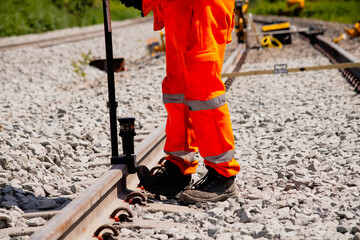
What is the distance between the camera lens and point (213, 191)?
11.1 ft

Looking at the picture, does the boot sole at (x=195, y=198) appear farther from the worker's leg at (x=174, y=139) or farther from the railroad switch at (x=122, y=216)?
the railroad switch at (x=122, y=216)

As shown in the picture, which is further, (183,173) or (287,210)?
(183,173)

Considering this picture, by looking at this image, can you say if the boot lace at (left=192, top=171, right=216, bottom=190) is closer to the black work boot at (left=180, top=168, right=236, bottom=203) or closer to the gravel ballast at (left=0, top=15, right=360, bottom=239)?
the black work boot at (left=180, top=168, right=236, bottom=203)

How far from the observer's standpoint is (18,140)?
463 centimetres

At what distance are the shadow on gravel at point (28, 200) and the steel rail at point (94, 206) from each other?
0.30 meters

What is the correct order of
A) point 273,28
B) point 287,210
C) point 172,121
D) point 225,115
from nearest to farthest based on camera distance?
point 287,210
point 225,115
point 172,121
point 273,28

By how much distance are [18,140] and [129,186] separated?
1422 mm

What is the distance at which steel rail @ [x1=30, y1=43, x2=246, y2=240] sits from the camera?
249 centimetres

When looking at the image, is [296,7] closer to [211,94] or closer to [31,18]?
[31,18]

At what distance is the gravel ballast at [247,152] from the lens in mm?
2900

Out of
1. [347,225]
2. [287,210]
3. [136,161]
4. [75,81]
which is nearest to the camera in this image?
[347,225]

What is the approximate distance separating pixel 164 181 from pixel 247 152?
1291 millimetres

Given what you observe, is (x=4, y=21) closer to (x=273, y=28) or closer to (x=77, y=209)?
(x=273, y=28)

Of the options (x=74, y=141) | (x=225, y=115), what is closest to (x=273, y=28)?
(x=74, y=141)
